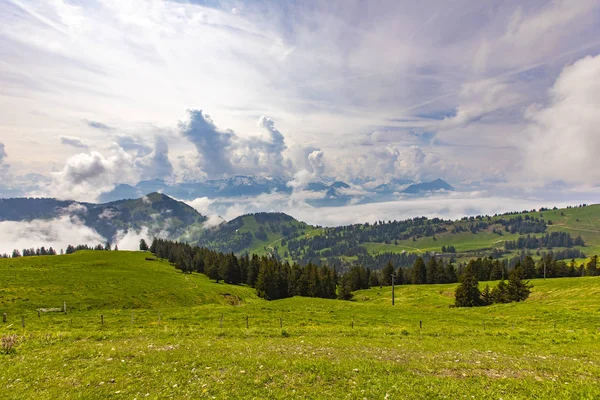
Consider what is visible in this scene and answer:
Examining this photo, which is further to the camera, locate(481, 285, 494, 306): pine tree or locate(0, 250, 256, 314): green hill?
locate(481, 285, 494, 306): pine tree

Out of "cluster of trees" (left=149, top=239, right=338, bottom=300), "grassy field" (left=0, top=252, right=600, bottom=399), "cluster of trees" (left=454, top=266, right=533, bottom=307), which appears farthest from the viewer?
"cluster of trees" (left=149, top=239, right=338, bottom=300)

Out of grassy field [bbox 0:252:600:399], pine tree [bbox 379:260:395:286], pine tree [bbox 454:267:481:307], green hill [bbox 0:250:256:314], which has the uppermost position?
grassy field [bbox 0:252:600:399]

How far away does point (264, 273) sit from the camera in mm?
116938

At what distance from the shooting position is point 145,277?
9425 centimetres

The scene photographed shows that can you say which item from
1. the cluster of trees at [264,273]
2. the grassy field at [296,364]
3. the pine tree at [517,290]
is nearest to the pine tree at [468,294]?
the pine tree at [517,290]

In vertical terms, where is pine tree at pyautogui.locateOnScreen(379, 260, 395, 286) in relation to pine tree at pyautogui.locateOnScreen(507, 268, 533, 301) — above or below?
below

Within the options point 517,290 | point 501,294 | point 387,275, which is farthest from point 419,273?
point 517,290

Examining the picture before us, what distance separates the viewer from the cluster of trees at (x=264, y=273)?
119 meters

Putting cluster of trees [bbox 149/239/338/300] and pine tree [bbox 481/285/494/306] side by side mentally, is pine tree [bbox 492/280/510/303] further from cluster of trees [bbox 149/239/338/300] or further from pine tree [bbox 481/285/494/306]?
cluster of trees [bbox 149/239/338/300]

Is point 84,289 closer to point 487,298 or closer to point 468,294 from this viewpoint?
point 468,294

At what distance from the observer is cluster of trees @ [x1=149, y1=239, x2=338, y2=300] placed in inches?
4668

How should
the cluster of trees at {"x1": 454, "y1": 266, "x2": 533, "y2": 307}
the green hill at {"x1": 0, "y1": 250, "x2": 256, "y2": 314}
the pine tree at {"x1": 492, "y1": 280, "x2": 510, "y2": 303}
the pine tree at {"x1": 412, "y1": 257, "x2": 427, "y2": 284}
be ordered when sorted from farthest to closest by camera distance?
the pine tree at {"x1": 412, "y1": 257, "x2": 427, "y2": 284} < the pine tree at {"x1": 492, "y1": 280, "x2": 510, "y2": 303} < the cluster of trees at {"x1": 454, "y1": 266, "x2": 533, "y2": 307} < the green hill at {"x1": 0, "y1": 250, "x2": 256, "y2": 314}

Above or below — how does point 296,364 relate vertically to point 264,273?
above

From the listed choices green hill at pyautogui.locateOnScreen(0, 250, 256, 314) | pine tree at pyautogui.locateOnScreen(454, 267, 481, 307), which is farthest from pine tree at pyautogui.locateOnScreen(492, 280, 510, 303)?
green hill at pyautogui.locateOnScreen(0, 250, 256, 314)
